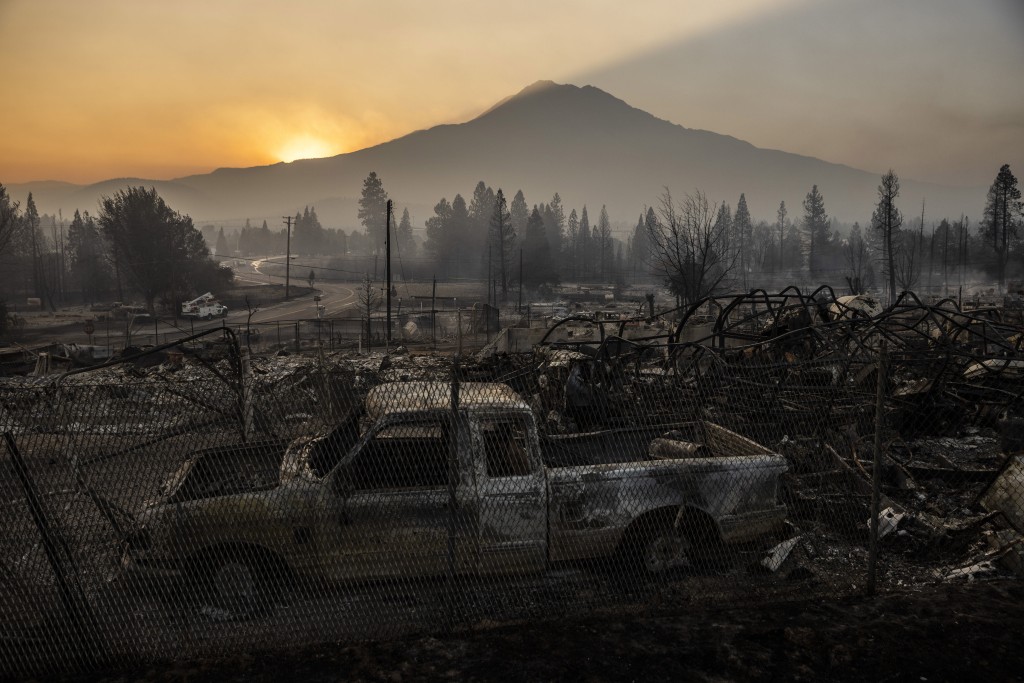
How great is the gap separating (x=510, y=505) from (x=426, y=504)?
0.62 meters

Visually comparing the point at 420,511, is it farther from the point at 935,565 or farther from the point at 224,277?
the point at 224,277

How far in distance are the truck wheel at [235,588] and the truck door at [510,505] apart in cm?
159

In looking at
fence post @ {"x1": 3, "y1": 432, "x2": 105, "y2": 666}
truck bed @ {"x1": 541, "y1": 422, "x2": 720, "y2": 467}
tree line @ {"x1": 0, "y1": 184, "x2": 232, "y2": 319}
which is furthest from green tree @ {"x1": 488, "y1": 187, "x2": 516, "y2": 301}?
fence post @ {"x1": 3, "y1": 432, "x2": 105, "y2": 666}

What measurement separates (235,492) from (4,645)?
160 cm

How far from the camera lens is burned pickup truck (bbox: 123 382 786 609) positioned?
15.1ft

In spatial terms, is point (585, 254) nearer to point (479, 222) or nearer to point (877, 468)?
point (479, 222)

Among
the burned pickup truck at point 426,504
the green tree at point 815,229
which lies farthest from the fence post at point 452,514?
the green tree at point 815,229

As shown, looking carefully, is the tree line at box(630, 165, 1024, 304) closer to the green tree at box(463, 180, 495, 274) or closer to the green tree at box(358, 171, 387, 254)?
the green tree at box(463, 180, 495, 274)

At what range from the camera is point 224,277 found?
65250 mm

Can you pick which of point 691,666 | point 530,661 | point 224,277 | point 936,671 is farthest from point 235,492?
point 224,277

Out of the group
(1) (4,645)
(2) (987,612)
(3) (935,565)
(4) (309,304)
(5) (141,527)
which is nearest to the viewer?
(1) (4,645)

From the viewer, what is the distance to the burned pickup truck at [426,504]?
4.62 metres

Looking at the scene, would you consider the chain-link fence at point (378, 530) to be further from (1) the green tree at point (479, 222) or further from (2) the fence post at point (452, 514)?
(1) the green tree at point (479, 222)

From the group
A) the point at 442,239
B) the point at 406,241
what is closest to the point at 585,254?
the point at 442,239
